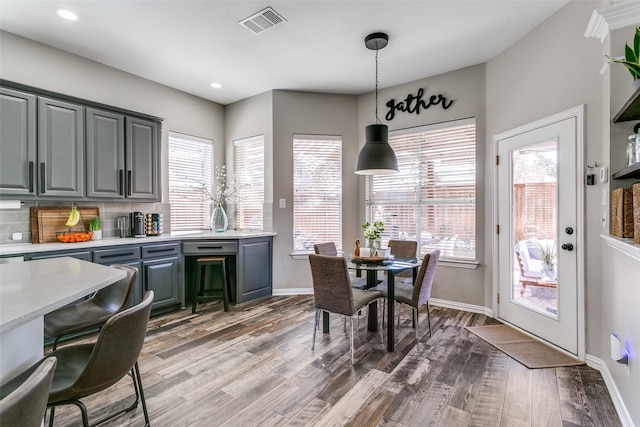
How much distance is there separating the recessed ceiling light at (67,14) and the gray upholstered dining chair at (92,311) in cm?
242

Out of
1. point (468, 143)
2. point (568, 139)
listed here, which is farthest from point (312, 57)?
point (568, 139)

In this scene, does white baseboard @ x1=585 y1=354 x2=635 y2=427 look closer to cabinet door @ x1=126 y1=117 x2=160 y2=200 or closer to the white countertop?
the white countertop

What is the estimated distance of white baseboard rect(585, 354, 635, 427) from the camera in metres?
1.83

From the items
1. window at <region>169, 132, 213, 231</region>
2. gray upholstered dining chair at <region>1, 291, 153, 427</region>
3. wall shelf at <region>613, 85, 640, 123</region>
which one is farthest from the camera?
window at <region>169, 132, 213, 231</region>

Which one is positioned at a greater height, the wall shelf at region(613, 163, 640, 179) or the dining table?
the wall shelf at region(613, 163, 640, 179)

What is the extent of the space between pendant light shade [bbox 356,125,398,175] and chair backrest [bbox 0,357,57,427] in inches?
107

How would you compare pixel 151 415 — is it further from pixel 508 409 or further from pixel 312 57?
pixel 312 57

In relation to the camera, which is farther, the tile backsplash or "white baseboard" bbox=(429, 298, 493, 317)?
"white baseboard" bbox=(429, 298, 493, 317)

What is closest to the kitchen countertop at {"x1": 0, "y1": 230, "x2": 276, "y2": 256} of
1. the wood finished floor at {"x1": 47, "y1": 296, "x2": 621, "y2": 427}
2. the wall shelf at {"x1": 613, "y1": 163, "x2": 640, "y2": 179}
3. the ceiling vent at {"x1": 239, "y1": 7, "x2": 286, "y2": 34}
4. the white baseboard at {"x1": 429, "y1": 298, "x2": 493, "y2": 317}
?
the wood finished floor at {"x1": 47, "y1": 296, "x2": 621, "y2": 427}

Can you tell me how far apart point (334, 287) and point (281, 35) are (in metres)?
2.56

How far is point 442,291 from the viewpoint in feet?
13.4

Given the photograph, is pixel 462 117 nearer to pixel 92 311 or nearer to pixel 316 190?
pixel 316 190

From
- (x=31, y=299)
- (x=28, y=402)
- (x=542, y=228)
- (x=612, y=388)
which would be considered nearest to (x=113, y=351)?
(x=31, y=299)

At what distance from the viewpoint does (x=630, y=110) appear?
194 cm
